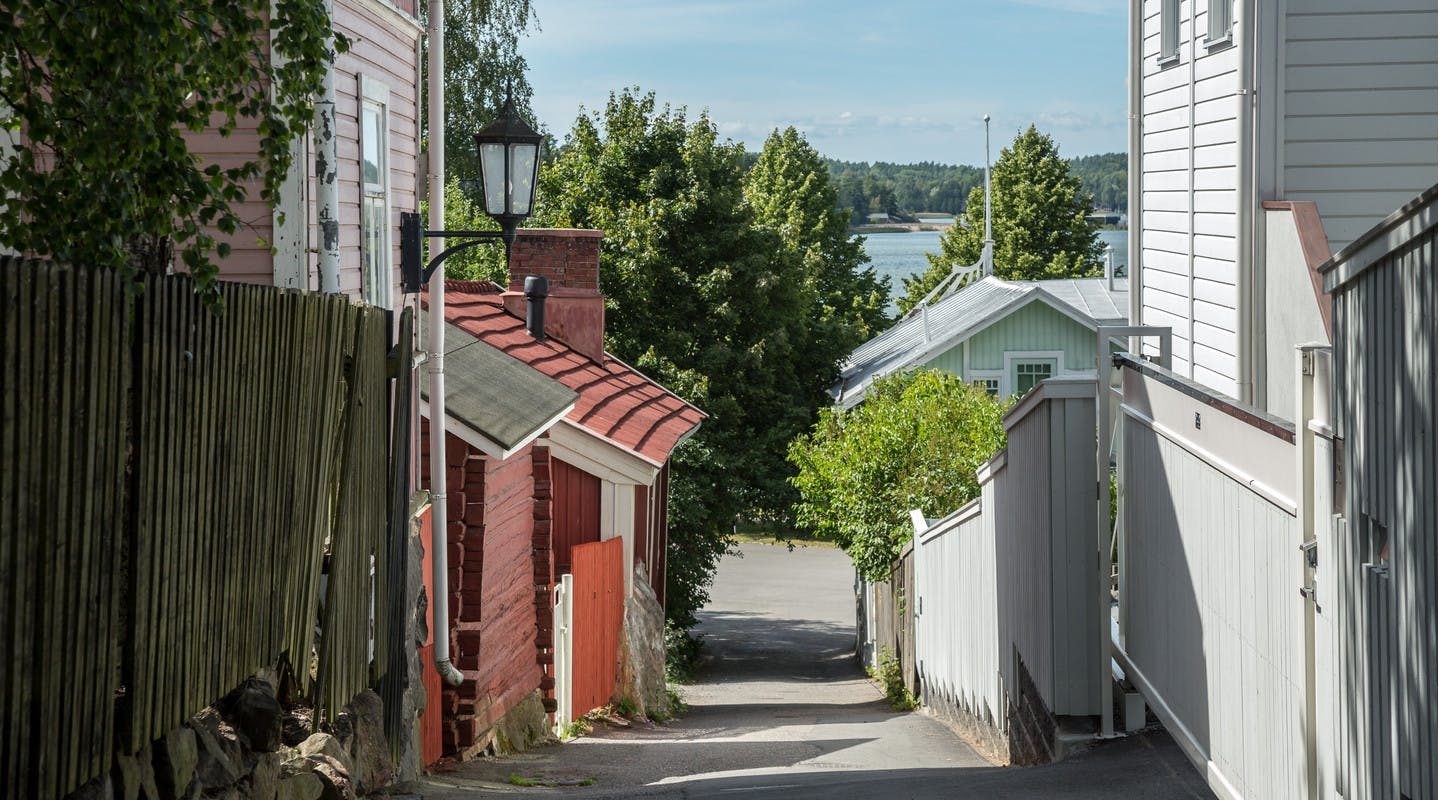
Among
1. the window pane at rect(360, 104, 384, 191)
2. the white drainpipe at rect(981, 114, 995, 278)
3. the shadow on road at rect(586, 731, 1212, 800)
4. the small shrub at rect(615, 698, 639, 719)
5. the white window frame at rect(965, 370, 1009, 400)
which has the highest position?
the white drainpipe at rect(981, 114, 995, 278)

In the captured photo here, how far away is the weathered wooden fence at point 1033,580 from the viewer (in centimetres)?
740

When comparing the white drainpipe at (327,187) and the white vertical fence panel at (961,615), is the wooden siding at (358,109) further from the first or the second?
the white vertical fence panel at (961,615)

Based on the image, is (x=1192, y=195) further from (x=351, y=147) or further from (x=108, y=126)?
(x=108, y=126)

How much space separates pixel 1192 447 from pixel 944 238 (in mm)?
54958

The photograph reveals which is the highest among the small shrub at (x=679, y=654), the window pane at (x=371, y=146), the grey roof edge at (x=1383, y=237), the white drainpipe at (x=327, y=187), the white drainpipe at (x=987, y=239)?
the white drainpipe at (x=987, y=239)

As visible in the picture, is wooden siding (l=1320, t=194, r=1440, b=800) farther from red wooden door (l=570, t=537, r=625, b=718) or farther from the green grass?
red wooden door (l=570, t=537, r=625, b=718)

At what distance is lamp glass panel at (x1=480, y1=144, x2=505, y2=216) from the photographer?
33.8 ft

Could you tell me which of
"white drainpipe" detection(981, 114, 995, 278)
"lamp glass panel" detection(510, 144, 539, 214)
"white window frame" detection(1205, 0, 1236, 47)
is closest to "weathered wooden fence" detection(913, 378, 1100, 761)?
"white window frame" detection(1205, 0, 1236, 47)

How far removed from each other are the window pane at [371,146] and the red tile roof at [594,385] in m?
3.78

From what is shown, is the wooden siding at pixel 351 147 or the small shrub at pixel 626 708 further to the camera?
the small shrub at pixel 626 708

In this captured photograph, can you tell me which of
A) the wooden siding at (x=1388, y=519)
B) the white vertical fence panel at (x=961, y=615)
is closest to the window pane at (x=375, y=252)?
the white vertical fence panel at (x=961, y=615)

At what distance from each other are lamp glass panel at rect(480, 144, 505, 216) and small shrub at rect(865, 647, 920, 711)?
29.9ft

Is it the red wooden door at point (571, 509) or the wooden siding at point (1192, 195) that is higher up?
the wooden siding at point (1192, 195)

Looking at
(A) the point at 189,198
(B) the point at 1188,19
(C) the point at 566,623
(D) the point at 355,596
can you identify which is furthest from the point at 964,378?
(A) the point at 189,198
